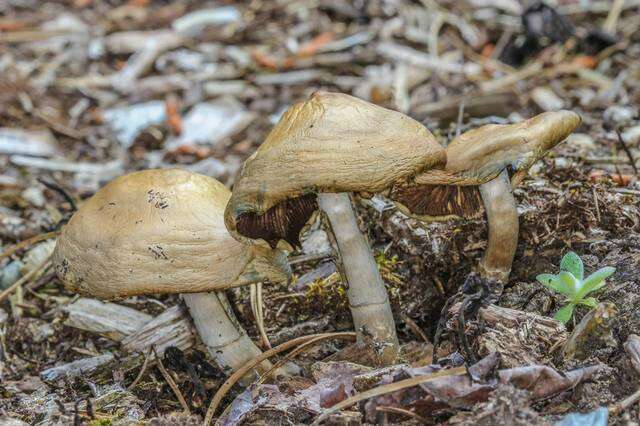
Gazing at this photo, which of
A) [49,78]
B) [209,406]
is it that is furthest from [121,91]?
[209,406]

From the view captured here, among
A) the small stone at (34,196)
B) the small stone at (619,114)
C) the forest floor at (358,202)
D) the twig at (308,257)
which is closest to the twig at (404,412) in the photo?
the forest floor at (358,202)

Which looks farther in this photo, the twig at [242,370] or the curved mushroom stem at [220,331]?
the curved mushroom stem at [220,331]

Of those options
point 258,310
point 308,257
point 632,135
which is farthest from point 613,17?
point 258,310

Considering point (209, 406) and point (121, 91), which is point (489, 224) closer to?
point (209, 406)

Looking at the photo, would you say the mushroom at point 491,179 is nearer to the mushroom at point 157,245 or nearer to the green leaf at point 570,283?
the green leaf at point 570,283

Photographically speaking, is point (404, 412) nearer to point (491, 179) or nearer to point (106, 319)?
point (491, 179)

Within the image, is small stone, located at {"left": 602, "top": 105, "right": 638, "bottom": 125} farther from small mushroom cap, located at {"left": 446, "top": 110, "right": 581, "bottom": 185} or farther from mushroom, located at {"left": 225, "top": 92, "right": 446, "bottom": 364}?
mushroom, located at {"left": 225, "top": 92, "right": 446, "bottom": 364}
